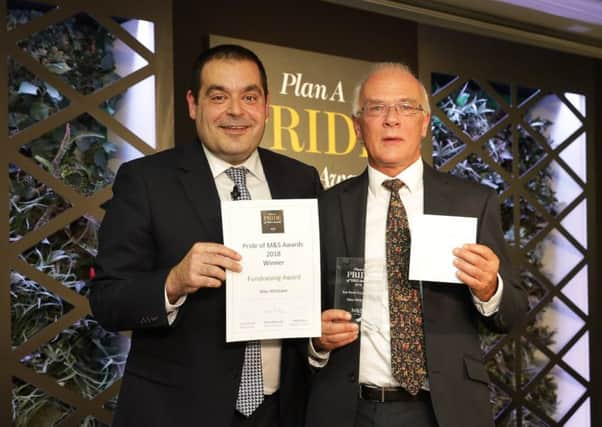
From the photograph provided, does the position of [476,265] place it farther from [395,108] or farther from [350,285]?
[395,108]

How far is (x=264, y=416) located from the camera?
198 centimetres

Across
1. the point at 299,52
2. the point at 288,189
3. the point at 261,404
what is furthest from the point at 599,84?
the point at 261,404

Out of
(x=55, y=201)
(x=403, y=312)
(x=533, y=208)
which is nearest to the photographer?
(x=403, y=312)

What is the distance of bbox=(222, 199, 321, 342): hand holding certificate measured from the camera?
180 cm

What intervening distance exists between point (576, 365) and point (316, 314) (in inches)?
141

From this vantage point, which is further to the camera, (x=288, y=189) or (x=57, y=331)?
(x=57, y=331)

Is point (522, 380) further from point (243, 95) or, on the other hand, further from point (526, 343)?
point (243, 95)

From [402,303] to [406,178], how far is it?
36 centimetres

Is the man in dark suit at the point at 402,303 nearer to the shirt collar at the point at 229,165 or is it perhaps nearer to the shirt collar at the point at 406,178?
the shirt collar at the point at 406,178

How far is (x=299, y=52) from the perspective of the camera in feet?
12.1

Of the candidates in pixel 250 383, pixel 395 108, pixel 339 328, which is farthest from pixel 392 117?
pixel 250 383

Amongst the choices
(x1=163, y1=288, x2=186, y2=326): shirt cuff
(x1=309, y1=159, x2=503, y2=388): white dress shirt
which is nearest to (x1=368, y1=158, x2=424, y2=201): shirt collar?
(x1=309, y1=159, x2=503, y2=388): white dress shirt

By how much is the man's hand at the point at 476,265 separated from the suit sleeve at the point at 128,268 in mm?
735

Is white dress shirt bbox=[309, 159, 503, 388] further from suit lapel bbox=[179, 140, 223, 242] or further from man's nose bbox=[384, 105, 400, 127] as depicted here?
suit lapel bbox=[179, 140, 223, 242]
